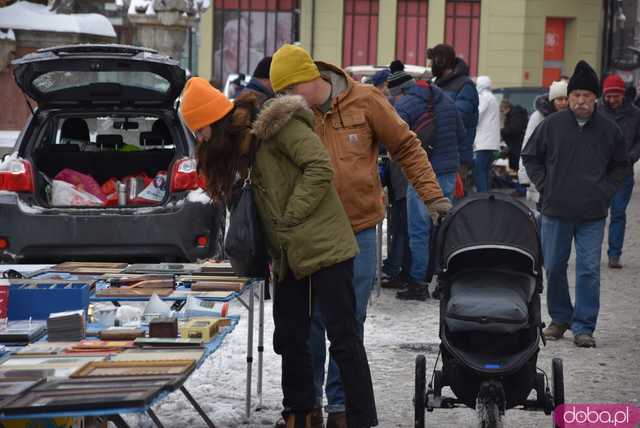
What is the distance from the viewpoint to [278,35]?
3959cm

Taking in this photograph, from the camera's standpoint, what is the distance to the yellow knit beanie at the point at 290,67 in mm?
6168

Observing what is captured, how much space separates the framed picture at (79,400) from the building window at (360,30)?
115ft

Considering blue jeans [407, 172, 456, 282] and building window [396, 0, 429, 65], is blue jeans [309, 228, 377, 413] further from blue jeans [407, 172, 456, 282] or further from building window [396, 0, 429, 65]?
building window [396, 0, 429, 65]

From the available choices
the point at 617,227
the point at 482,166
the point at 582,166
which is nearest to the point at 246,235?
the point at 582,166

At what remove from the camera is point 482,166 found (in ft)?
56.1

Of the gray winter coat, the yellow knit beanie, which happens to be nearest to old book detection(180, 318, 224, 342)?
the yellow knit beanie

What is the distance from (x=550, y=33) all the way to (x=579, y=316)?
102ft

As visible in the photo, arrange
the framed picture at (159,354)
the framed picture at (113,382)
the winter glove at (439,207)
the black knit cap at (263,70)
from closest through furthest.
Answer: the framed picture at (113,382) → the framed picture at (159,354) → the winter glove at (439,207) → the black knit cap at (263,70)

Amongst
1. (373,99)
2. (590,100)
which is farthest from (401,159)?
(590,100)

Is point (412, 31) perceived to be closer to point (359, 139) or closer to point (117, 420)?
point (359, 139)

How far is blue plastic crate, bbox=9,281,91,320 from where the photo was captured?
5.89 metres

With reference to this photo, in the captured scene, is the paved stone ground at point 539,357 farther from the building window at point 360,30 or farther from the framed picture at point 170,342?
the building window at point 360,30

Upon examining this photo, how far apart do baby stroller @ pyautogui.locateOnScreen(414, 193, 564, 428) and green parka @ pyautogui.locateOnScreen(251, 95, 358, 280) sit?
584 mm

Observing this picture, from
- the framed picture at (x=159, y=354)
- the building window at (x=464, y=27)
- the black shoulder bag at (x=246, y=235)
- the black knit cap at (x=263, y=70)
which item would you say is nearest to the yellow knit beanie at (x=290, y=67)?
the black shoulder bag at (x=246, y=235)
